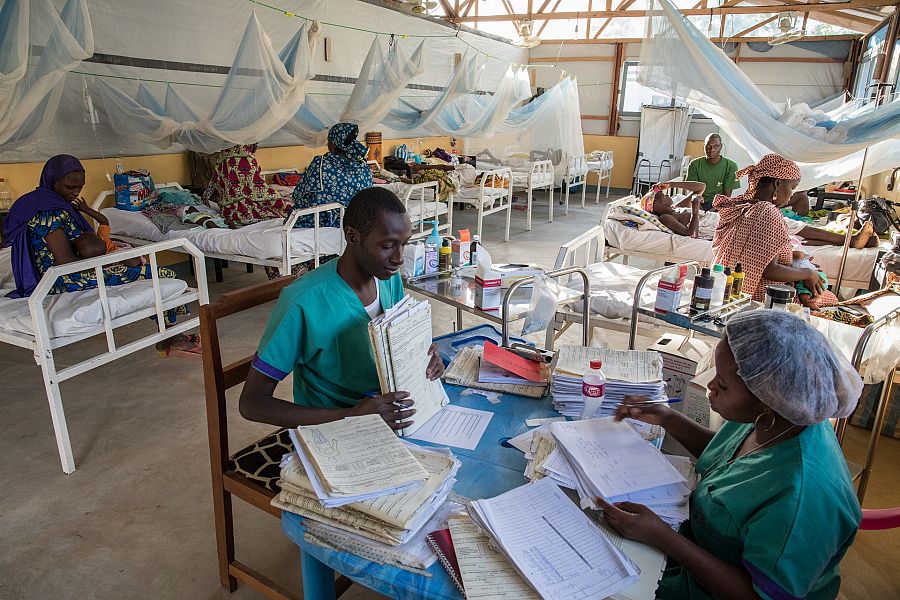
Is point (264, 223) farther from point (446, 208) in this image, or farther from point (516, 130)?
point (516, 130)

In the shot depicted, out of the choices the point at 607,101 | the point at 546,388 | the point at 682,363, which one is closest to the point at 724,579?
the point at 546,388

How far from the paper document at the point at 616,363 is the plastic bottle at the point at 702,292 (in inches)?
32.0

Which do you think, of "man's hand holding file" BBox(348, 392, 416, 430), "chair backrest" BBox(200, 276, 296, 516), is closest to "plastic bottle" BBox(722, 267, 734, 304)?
"man's hand holding file" BBox(348, 392, 416, 430)

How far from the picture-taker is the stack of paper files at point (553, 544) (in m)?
1.06

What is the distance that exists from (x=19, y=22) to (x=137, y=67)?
236 centimetres

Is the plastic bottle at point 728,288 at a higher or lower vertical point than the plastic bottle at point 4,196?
lower

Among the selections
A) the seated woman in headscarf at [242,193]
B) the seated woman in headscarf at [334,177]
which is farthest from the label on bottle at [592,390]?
the seated woman in headscarf at [242,193]

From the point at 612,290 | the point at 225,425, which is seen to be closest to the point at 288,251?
the point at 612,290

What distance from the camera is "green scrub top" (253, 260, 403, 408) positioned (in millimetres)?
1622

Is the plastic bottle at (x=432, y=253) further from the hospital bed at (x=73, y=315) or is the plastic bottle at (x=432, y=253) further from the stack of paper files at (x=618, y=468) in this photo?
the stack of paper files at (x=618, y=468)

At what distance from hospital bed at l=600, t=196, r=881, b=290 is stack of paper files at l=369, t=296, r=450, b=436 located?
3567 mm

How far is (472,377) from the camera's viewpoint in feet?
6.22

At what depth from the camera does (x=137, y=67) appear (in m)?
5.50

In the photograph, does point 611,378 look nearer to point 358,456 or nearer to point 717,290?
point 358,456
